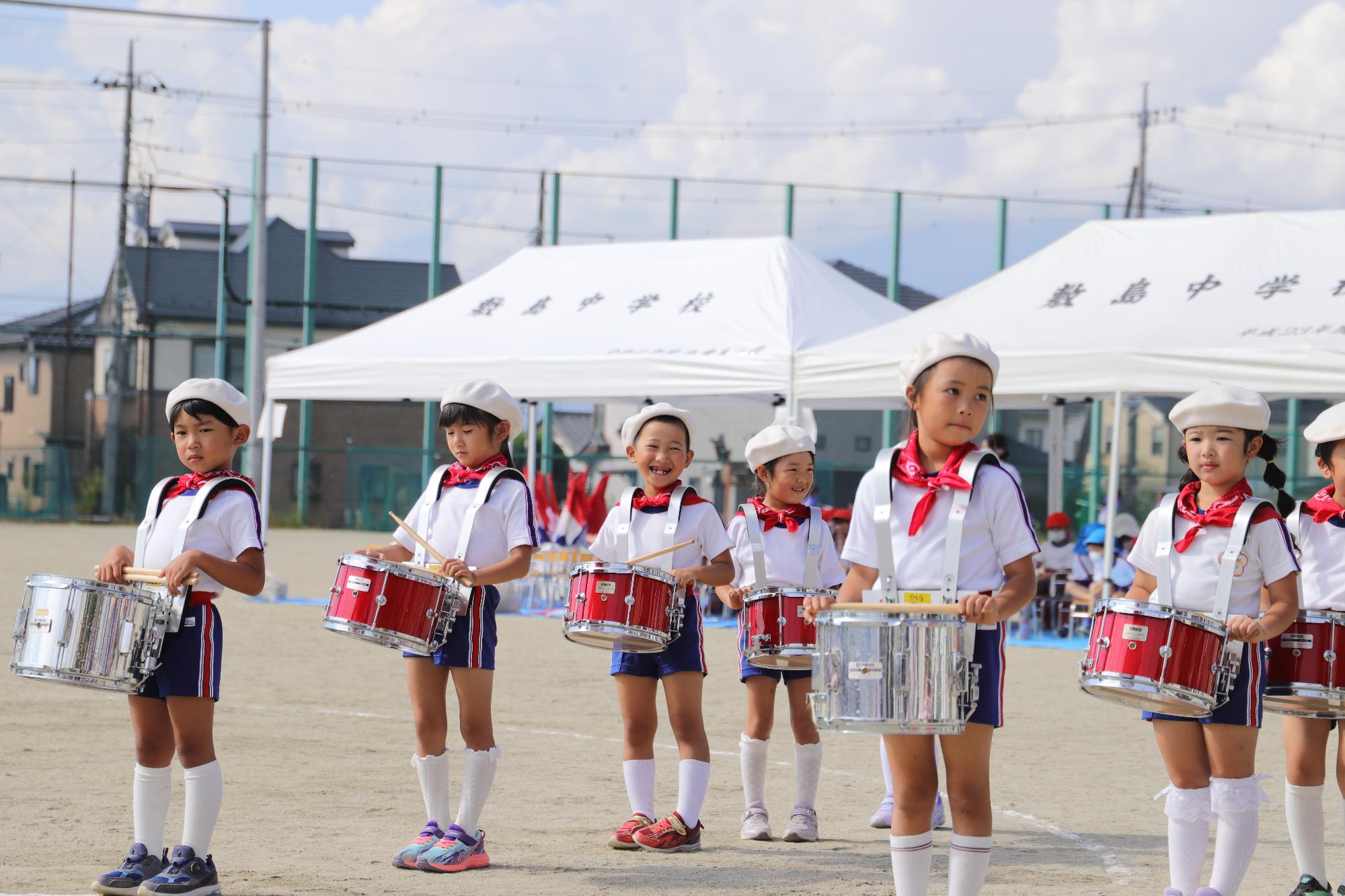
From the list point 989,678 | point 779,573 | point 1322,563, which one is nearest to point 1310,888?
point 1322,563

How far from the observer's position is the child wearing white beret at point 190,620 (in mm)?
4586

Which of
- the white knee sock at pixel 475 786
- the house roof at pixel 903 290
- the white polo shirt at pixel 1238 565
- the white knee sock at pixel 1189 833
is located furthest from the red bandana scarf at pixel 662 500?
the house roof at pixel 903 290

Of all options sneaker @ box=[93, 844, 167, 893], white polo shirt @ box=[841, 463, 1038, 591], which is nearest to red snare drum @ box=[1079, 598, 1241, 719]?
white polo shirt @ box=[841, 463, 1038, 591]

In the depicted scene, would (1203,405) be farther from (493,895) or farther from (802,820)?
(493,895)

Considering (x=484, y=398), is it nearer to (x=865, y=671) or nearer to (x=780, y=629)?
(x=780, y=629)

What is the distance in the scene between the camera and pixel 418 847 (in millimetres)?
5109

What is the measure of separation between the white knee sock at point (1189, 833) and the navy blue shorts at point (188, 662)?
279 centimetres

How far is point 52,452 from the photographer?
124 feet

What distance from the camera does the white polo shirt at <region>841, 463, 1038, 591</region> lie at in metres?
3.88

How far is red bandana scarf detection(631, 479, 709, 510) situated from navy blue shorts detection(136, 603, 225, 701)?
171 cm

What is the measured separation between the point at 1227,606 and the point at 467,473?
8.31 ft

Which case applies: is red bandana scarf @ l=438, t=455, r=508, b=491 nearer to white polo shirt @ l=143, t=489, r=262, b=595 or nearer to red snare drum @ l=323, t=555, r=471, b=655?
red snare drum @ l=323, t=555, r=471, b=655

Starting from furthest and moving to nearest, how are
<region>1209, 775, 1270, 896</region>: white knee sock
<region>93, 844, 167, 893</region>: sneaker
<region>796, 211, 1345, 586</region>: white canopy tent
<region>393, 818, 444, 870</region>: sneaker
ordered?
1. <region>796, 211, 1345, 586</region>: white canopy tent
2. <region>393, 818, 444, 870</region>: sneaker
3. <region>93, 844, 167, 893</region>: sneaker
4. <region>1209, 775, 1270, 896</region>: white knee sock

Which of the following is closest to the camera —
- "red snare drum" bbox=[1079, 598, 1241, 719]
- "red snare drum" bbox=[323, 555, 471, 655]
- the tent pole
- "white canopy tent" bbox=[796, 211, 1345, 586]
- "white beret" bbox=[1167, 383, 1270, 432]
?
"red snare drum" bbox=[1079, 598, 1241, 719]
